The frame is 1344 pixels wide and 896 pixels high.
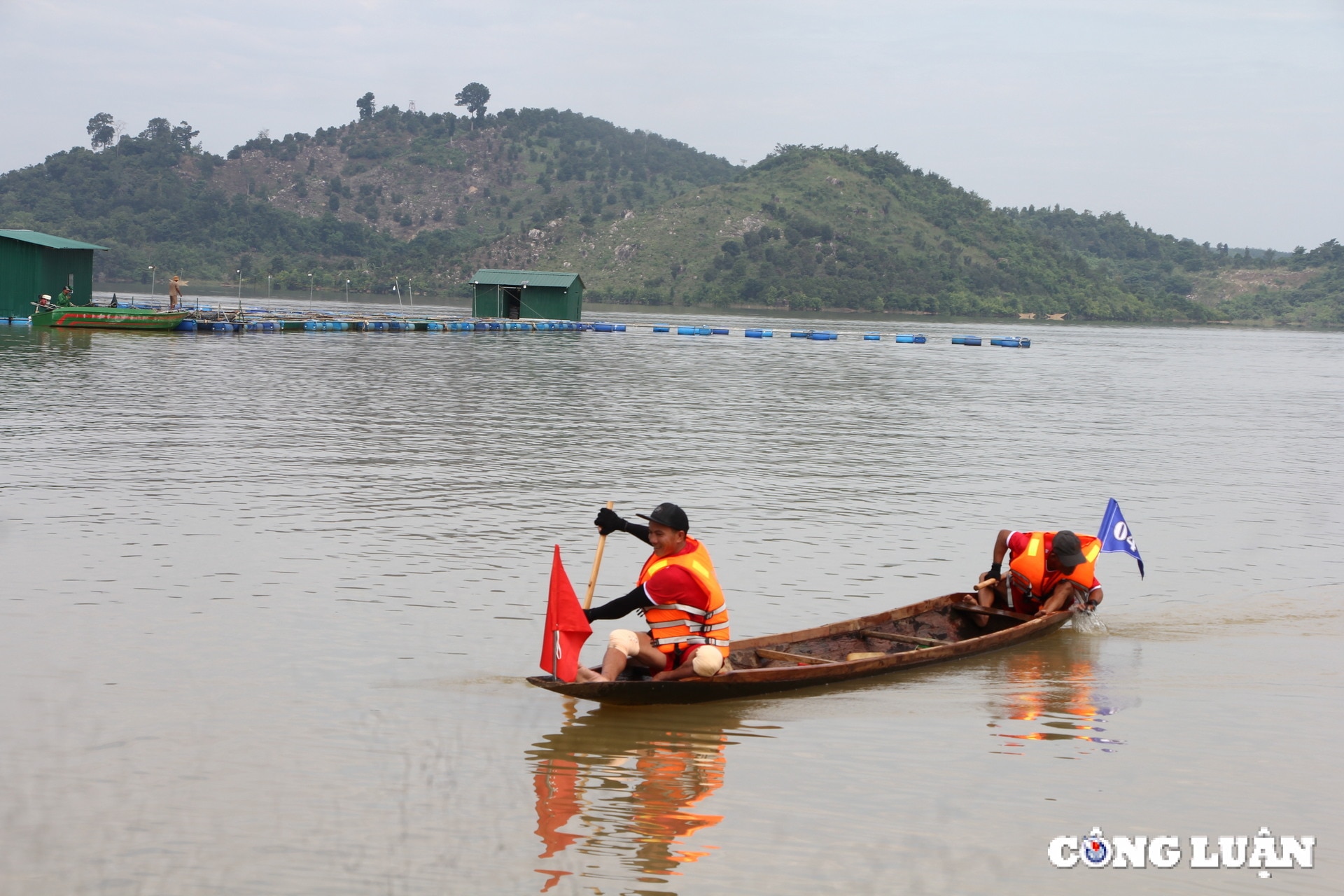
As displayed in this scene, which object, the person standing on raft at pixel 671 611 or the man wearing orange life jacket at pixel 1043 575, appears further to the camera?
the man wearing orange life jacket at pixel 1043 575

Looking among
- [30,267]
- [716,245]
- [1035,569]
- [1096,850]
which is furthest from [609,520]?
[716,245]

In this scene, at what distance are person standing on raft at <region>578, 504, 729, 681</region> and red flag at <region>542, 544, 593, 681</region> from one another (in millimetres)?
149

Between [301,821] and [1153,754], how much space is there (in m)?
5.80

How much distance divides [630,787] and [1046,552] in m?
6.19

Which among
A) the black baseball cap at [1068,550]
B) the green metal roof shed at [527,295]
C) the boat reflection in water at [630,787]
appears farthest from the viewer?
the green metal roof shed at [527,295]

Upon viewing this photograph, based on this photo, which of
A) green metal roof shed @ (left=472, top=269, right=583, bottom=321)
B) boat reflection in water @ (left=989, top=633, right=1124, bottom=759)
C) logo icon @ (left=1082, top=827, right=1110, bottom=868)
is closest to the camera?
logo icon @ (left=1082, top=827, right=1110, bottom=868)

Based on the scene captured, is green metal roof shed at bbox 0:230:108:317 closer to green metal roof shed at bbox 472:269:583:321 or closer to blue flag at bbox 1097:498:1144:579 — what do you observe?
green metal roof shed at bbox 472:269:583:321

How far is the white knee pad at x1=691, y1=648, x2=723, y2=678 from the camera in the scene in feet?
29.3

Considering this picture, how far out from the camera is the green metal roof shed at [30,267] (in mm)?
44281

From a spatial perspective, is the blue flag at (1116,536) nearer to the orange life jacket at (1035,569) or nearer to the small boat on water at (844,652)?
the orange life jacket at (1035,569)

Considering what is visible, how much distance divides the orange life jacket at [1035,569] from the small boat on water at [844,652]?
1.09 ft

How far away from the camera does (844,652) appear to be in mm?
10492

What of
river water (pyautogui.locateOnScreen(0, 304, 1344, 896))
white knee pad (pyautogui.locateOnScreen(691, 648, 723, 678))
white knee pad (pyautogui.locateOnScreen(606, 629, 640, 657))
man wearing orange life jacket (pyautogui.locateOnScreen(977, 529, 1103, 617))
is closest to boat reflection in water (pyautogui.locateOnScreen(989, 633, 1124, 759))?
river water (pyautogui.locateOnScreen(0, 304, 1344, 896))

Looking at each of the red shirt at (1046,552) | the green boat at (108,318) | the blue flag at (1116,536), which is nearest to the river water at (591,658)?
the red shirt at (1046,552)
